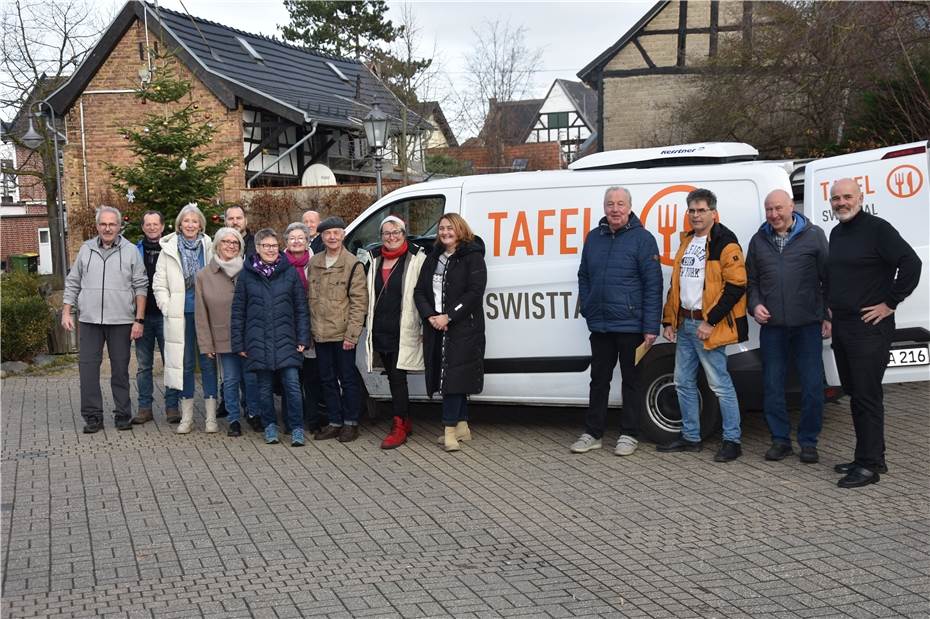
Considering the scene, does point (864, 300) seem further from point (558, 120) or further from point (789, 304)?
point (558, 120)

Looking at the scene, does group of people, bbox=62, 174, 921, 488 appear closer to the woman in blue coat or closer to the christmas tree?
the woman in blue coat

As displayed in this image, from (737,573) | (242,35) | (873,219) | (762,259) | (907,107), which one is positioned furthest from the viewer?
(242,35)

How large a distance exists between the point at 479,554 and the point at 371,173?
2639cm

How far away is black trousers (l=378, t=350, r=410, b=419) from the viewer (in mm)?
7703

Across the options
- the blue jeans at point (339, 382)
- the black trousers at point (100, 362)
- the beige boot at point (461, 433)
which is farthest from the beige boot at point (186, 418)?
the beige boot at point (461, 433)

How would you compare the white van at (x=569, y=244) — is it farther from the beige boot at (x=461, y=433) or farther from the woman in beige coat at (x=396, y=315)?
the woman in beige coat at (x=396, y=315)

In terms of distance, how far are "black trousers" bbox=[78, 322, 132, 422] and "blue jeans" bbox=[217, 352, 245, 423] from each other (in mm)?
913

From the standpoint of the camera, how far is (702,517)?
18.7 ft

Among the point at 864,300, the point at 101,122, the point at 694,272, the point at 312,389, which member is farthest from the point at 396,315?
the point at 101,122

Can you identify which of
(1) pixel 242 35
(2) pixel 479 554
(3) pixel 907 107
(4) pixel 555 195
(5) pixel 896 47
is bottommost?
(2) pixel 479 554

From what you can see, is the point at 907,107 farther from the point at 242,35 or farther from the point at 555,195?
the point at 242,35

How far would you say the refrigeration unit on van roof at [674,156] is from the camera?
743 centimetres

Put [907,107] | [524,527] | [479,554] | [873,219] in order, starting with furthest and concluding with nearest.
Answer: [907,107] < [873,219] < [524,527] < [479,554]

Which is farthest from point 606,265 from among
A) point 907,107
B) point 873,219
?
point 907,107
